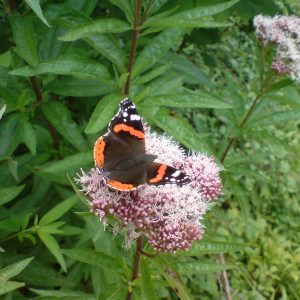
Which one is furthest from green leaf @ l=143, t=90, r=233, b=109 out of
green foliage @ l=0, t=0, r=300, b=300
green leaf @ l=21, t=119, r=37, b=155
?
green leaf @ l=21, t=119, r=37, b=155

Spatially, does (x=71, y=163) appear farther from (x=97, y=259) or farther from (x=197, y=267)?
(x=197, y=267)

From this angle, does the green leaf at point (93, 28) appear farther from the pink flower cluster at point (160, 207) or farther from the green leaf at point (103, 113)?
the pink flower cluster at point (160, 207)

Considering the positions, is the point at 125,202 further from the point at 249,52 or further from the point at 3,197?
the point at 249,52

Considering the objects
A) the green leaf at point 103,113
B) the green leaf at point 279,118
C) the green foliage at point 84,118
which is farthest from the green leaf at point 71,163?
the green leaf at point 279,118

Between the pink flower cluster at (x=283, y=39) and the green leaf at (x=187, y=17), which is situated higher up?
the green leaf at (x=187, y=17)

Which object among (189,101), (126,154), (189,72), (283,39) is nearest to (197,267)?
(126,154)

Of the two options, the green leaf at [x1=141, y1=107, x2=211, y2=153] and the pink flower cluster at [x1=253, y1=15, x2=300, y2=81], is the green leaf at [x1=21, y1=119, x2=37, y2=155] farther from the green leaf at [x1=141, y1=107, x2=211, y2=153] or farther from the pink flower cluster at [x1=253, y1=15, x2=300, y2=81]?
the pink flower cluster at [x1=253, y1=15, x2=300, y2=81]
